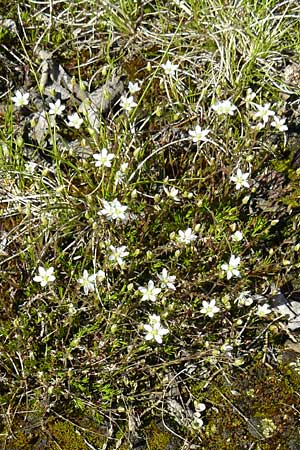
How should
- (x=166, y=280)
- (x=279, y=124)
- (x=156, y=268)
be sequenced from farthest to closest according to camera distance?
(x=279, y=124), (x=156, y=268), (x=166, y=280)

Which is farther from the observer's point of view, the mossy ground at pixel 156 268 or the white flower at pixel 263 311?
Result: the white flower at pixel 263 311

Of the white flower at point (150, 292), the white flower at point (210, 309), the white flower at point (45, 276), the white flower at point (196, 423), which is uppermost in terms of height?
the white flower at point (45, 276)

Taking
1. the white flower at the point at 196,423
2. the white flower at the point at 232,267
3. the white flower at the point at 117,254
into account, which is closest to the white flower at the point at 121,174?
the white flower at the point at 117,254

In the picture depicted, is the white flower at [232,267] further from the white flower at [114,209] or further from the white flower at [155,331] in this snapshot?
the white flower at [114,209]

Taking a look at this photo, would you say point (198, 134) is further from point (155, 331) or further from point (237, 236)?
point (155, 331)

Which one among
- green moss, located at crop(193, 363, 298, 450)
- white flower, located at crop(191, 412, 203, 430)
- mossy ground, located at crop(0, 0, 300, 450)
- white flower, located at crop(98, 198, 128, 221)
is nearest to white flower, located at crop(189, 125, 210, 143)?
mossy ground, located at crop(0, 0, 300, 450)

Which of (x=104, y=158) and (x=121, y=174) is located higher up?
(x=104, y=158)

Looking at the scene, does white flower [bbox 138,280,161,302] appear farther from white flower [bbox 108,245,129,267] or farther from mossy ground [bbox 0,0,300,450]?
white flower [bbox 108,245,129,267]

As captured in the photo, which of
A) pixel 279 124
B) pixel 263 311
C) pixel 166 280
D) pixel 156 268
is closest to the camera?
pixel 166 280

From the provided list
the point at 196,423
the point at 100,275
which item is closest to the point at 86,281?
the point at 100,275

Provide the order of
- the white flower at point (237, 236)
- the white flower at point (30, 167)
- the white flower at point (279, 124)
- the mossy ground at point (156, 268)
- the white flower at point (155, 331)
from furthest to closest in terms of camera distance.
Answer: the white flower at point (279, 124)
the white flower at point (30, 167)
the white flower at point (237, 236)
the mossy ground at point (156, 268)
the white flower at point (155, 331)
